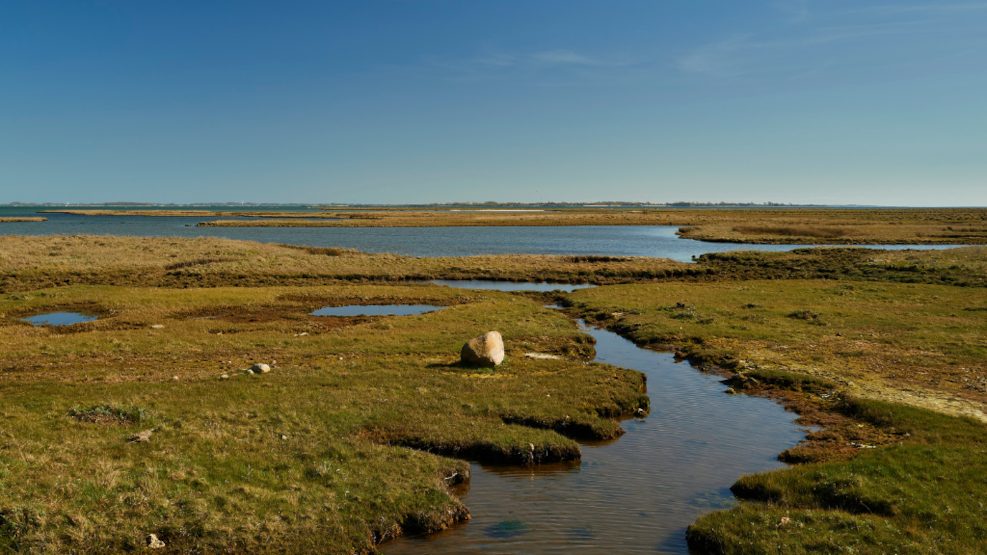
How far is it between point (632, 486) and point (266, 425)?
38.3 ft

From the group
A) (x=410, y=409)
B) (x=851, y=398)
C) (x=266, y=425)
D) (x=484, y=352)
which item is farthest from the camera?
(x=484, y=352)

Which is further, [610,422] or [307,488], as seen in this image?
[610,422]

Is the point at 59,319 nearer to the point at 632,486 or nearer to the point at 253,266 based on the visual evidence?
the point at 253,266

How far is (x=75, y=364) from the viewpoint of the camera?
2506 cm

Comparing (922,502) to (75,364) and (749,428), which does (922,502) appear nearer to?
(749,428)

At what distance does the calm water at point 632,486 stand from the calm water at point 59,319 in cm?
3537

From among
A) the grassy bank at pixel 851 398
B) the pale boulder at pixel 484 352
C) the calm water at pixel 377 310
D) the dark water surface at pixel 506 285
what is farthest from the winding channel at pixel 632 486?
A: the dark water surface at pixel 506 285

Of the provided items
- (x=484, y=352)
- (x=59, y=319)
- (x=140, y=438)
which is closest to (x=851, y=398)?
(x=484, y=352)

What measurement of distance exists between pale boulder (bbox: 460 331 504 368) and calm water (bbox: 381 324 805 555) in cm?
784

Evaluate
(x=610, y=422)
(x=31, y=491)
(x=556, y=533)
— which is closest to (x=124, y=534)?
(x=31, y=491)

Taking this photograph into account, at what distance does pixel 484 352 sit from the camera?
2634 cm

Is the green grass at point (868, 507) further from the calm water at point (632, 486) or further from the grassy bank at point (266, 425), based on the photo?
the grassy bank at point (266, 425)

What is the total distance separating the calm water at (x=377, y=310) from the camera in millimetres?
43188

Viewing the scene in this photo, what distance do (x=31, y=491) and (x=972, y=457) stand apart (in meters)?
24.4
